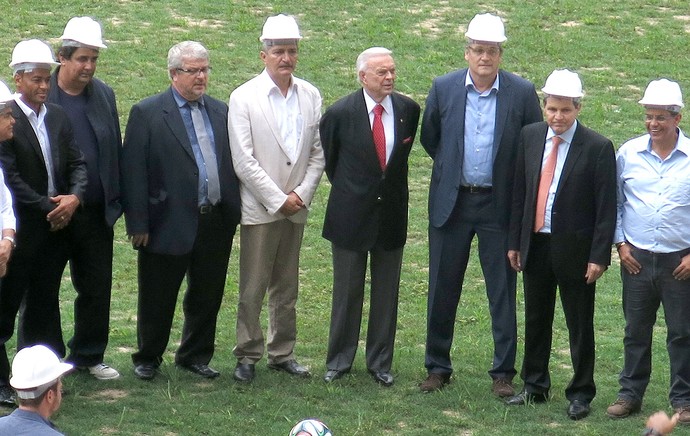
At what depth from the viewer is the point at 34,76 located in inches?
344

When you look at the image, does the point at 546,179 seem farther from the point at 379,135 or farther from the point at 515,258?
the point at 379,135

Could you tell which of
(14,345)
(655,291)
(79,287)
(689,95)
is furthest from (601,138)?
(689,95)

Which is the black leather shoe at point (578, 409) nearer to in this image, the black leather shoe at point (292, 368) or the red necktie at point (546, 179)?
the red necktie at point (546, 179)

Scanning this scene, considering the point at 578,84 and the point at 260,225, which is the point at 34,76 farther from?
the point at 578,84

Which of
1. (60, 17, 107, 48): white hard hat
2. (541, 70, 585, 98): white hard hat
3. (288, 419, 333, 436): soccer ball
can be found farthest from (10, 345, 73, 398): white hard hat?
(541, 70, 585, 98): white hard hat

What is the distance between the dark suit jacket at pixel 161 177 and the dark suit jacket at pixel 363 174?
999 mm

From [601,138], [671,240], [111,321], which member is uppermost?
[601,138]

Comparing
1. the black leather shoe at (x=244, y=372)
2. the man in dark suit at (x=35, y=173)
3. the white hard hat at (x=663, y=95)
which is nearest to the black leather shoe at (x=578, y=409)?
the white hard hat at (x=663, y=95)

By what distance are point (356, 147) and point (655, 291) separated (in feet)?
7.25

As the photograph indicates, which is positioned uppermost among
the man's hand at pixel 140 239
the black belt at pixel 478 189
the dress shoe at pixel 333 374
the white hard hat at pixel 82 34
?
the white hard hat at pixel 82 34

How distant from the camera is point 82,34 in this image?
902 cm

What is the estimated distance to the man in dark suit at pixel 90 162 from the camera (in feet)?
29.6

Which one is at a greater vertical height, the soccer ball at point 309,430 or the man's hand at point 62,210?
the man's hand at point 62,210

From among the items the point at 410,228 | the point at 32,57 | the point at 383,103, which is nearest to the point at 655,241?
the point at 383,103
